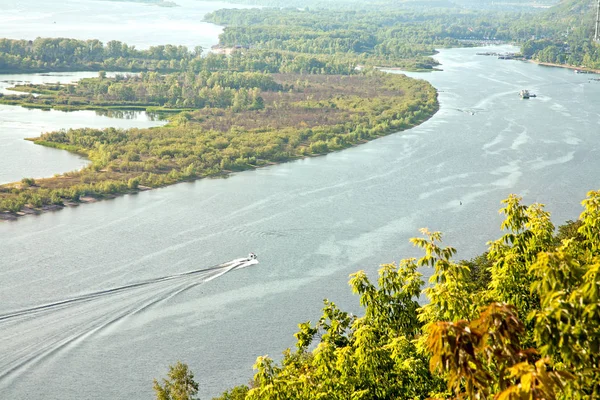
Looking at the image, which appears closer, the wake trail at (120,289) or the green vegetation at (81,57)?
the wake trail at (120,289)

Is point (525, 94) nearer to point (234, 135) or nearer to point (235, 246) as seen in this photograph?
point (234, 135)

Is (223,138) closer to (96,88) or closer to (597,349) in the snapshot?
(96,88)

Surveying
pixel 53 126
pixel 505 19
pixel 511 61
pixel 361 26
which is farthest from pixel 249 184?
pixel 505 19

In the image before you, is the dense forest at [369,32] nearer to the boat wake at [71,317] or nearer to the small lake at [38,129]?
the small lake at [38,129]

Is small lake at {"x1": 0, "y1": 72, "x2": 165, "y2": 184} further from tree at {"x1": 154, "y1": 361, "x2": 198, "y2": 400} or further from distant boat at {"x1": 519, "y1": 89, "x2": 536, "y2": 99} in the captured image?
distant boat at {"x1": 519, "y1": 89, "x2": 536, "y2": 99}

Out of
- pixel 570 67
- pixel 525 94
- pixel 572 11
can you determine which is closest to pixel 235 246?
pixel 525 94

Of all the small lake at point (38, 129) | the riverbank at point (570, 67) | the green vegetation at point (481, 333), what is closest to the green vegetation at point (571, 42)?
the riverbank at point (570, 67)

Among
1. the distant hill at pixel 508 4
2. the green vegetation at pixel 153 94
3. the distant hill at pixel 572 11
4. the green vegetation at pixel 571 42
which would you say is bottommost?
the green vegetation at pixel 153 94

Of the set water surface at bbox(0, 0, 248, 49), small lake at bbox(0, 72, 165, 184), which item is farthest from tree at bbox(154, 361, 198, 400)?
water surface at bbox(0, 0, 248, 49)
